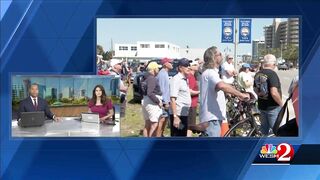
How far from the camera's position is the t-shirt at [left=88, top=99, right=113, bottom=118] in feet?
11.2

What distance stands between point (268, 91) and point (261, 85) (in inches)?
2.8

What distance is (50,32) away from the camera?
10.9 ft

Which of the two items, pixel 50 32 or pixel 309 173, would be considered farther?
pixel 309 173

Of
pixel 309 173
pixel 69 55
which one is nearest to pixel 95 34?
pixel 69 55

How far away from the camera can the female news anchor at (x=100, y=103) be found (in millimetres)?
3396

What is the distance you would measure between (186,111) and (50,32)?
1207mm

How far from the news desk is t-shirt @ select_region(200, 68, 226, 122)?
2.27 feet

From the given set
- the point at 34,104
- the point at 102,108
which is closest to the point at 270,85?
the point at 102,108

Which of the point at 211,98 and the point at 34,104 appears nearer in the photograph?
the point at 34,104

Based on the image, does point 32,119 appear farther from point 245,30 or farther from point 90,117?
point 245,30

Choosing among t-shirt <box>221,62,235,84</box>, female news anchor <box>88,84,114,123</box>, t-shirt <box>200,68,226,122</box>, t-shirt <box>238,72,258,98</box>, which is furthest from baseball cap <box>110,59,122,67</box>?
t-shirt <box>238,72,258,98</box>

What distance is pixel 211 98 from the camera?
11.5 feet

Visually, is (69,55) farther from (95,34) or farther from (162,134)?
(162,134)

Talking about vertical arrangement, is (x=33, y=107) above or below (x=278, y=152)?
above
